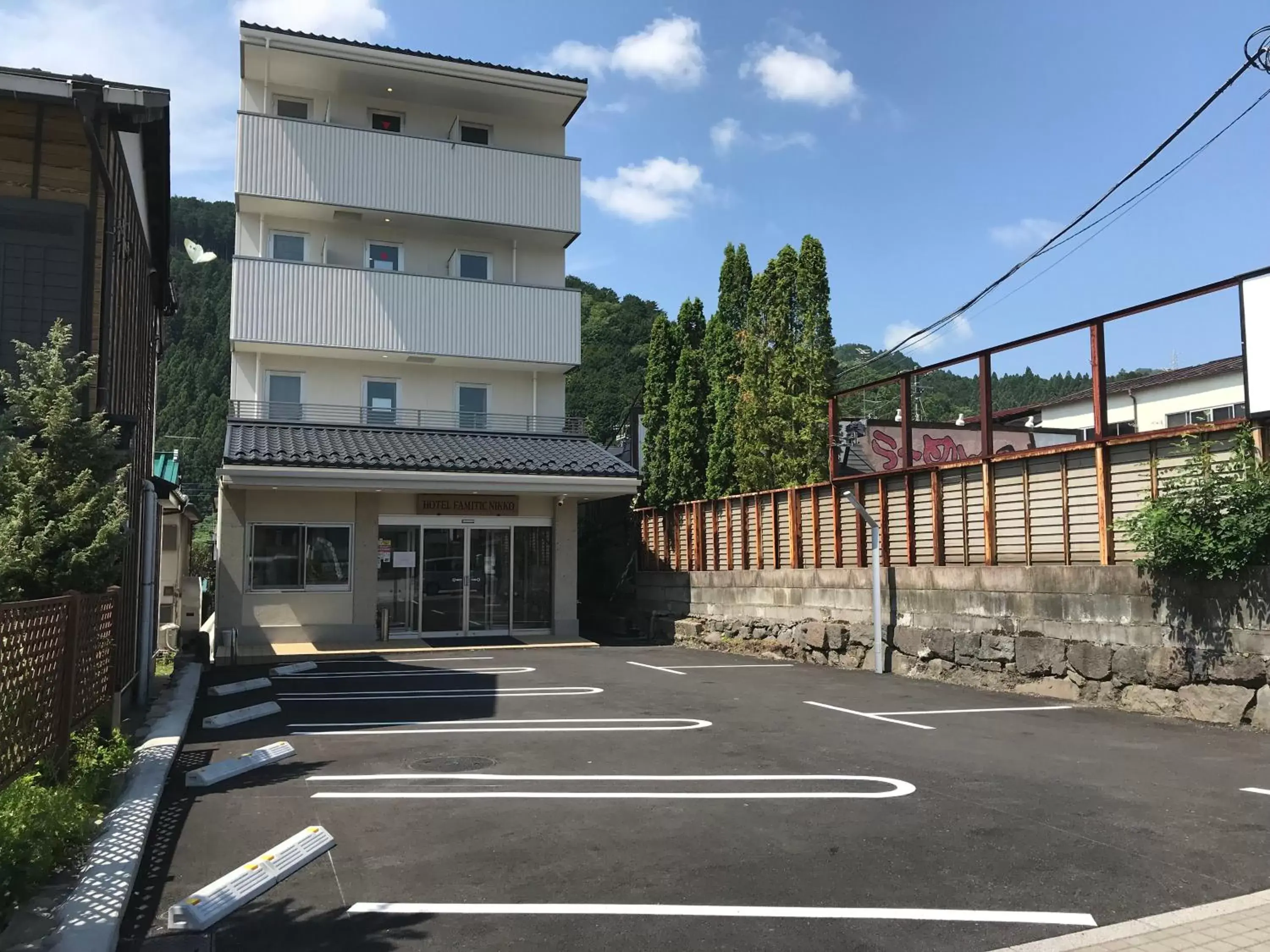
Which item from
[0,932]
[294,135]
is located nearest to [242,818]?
[0,932]

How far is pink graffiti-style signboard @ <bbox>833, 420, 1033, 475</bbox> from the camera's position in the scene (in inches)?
786

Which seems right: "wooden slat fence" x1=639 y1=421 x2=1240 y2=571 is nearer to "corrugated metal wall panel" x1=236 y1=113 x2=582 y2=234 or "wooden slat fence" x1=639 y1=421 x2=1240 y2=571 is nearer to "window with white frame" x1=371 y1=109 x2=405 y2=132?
"corrugated metal wall panel" x1=236 y1=113 x2=582 y2=234

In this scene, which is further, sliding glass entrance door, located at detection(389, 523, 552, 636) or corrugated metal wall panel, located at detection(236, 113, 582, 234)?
corrugated metal wall panel, located at detection(236, 113, 582, 234)

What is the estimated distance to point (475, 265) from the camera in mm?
22156

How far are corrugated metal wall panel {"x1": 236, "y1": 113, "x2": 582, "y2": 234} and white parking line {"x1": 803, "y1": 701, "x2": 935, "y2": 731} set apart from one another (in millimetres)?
13905

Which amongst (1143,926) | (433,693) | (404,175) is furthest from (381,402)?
(1143,926)

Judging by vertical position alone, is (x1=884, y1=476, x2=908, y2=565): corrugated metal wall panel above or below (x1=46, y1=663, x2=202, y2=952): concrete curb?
above

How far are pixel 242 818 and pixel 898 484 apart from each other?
10947 mm

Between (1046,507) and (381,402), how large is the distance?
46.7 ft

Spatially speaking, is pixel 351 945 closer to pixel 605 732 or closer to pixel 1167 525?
pixel 605 732

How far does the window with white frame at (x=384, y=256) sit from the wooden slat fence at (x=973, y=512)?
899 centimetres

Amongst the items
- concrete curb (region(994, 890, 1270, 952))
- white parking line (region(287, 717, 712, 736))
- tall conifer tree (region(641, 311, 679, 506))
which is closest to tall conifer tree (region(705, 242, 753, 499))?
tall conifer tree (region(641, 311, 679, 506))

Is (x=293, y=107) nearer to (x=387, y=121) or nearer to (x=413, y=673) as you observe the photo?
(x=387, y=121)

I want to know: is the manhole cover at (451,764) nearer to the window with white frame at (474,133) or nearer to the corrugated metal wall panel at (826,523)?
the corrugated metal wall panel at (826,523)
